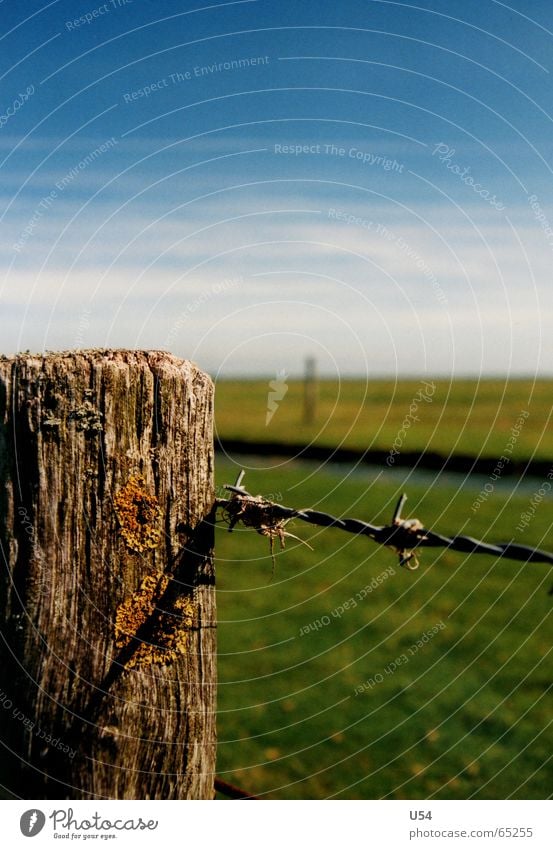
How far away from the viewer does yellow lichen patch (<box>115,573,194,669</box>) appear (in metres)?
2.08

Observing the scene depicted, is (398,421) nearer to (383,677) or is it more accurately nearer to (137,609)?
(383,677)

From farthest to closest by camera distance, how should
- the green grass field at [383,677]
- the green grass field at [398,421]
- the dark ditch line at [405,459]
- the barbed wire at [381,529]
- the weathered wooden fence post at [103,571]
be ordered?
the green grass field at [398,421]
the dark ditch line at [405,459]
the green grass field at [383,677]
the barbed wire at [381,529]
the weathered wooden fence post at [103,571]

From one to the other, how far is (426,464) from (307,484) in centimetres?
412

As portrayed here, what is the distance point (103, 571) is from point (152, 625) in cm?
21

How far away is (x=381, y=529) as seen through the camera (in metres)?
2.20

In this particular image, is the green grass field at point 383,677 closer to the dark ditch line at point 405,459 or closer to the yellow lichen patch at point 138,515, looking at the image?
the yellow lichen patch at point 138,515

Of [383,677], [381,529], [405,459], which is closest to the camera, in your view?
[381,529]

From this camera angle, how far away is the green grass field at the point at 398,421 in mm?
22359

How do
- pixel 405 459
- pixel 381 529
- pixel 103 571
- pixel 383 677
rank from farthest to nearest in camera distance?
pixel 405 459
pixel 383 677
pixel 381 529
pixel 103 571

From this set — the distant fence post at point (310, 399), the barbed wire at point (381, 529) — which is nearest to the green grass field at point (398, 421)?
the distant fence post at point (310, 399)

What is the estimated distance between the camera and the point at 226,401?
112 feet

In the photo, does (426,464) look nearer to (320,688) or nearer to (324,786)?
(320,688)

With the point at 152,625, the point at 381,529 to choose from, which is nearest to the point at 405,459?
the point at 381,529
